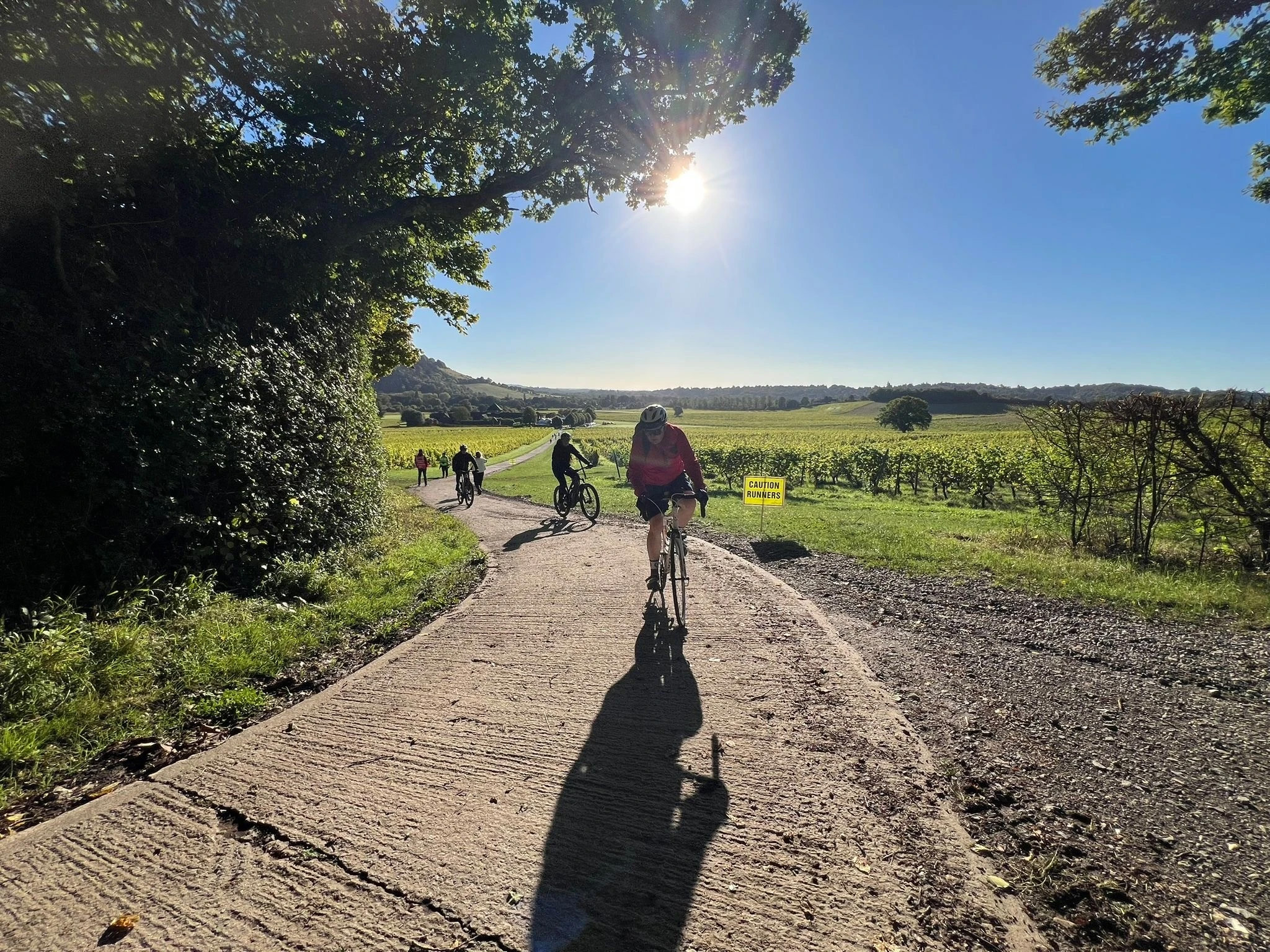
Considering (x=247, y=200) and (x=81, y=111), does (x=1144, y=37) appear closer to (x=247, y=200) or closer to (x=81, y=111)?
(x=247, y=200)

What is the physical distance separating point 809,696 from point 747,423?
99.5 metres

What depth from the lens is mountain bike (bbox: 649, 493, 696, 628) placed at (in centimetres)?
516

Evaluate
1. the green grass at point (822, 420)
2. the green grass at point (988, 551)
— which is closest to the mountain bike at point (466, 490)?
the green grass at point (988, 551)

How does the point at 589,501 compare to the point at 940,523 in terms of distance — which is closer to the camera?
the point at 940,523

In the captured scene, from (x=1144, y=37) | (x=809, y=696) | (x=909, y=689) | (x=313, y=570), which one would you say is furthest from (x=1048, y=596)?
(x=1144, y=37)

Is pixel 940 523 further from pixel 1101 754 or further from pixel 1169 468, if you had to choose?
pixel 1101 754

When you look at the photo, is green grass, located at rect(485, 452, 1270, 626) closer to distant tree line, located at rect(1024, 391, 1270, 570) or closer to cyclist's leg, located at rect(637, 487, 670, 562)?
distant tree line, located at rect(1024, 391, 1270, 570)

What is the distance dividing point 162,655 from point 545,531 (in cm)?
688

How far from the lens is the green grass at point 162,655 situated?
301 cm

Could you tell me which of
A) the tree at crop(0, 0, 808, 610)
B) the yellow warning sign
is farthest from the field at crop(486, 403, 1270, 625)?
the tree at crop(0, 0, 808, 610)

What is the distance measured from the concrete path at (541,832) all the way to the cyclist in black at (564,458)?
7.42 m

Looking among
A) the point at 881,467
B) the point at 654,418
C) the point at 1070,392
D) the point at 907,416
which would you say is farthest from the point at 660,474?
the point at 1070,392

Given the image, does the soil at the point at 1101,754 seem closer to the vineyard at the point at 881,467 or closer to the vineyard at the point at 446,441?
the vineyard at the point at 881,467

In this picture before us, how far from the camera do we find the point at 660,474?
18.0 feet
